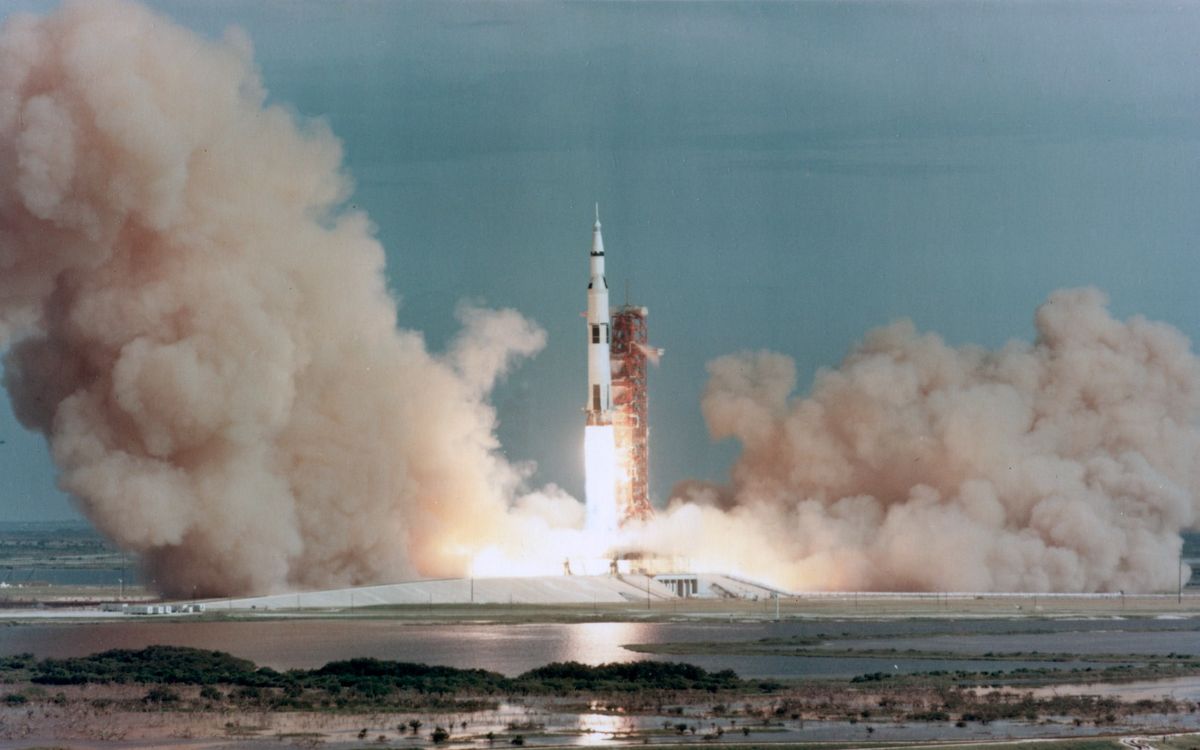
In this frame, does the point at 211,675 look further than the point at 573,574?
No

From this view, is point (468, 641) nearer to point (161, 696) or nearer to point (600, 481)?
point (161, 696)

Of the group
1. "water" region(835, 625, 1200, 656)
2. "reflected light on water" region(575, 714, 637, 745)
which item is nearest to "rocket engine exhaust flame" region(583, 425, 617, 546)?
"water" region(835, 625, 1200, 656)

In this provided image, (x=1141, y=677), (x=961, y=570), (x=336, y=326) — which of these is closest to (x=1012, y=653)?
(x=1141, y=677)

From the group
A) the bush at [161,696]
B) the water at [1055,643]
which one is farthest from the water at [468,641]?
A: the bush at [161,696]

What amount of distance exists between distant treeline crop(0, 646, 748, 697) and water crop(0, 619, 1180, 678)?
2080mm

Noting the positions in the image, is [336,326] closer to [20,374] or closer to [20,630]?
[20,374]

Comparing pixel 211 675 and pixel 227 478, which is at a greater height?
pixel 227 478

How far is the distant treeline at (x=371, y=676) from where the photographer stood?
190 feet

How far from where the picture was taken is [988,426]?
93250 millimetres

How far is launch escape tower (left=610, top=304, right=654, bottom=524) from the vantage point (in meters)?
91.9

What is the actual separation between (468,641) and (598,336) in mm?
20849

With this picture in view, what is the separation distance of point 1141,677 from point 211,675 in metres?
25.2

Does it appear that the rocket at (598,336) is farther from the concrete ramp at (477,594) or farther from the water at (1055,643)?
the water at (1055,643)

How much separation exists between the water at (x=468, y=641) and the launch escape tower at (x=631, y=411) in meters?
13.1
